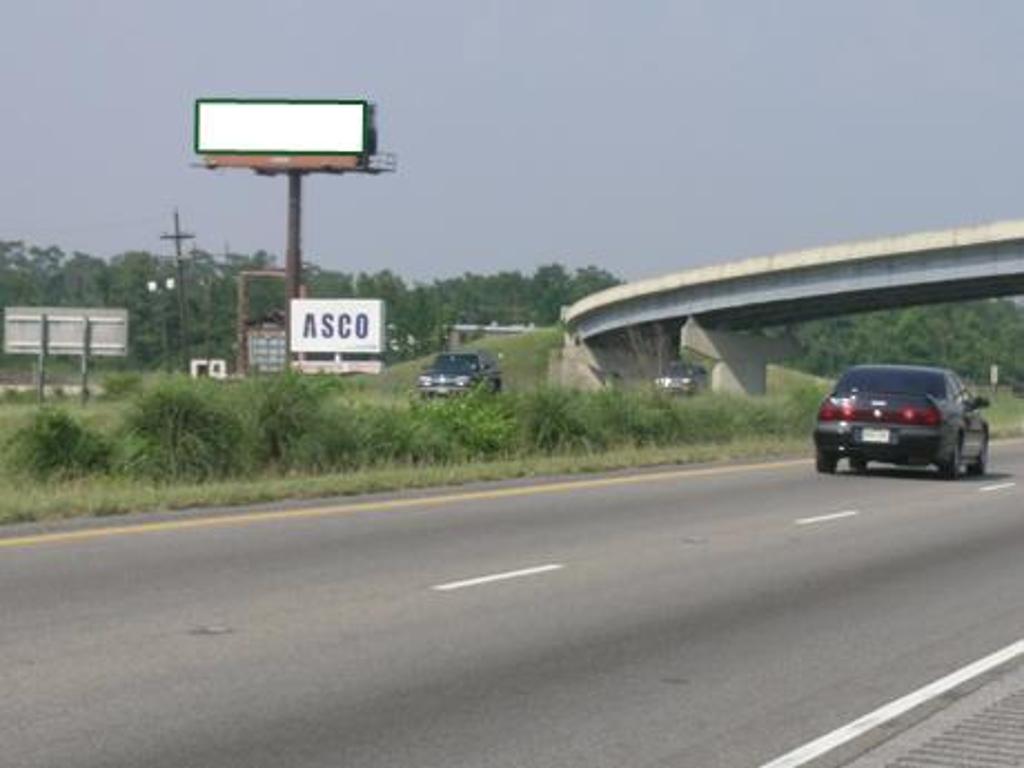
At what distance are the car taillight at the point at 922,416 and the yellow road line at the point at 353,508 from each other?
9.76 ft

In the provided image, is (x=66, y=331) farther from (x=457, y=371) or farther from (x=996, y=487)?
(x=996, y=487)

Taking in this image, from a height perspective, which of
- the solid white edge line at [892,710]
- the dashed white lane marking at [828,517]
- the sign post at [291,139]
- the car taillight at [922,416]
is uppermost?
the sign post at [291,139]

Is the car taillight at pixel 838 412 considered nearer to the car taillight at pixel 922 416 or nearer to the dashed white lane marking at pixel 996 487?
the car taillight at pixel 922 416

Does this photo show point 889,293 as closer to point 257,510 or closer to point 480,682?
point 257,510

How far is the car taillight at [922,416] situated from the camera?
26.2 meters

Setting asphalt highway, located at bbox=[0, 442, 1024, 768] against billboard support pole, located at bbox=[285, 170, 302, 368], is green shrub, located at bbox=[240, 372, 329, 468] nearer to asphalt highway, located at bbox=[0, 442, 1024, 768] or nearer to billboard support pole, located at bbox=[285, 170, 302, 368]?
asphalt highway, located at bbox=[0, 442, 1024, 768]

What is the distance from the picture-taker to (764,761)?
7.61 m

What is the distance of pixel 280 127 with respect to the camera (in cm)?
8056

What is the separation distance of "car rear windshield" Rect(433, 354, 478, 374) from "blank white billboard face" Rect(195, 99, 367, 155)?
25580 millimetres

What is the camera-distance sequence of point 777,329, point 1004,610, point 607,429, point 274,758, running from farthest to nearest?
point 777,329 → point 607,429 → point 1004,610 → point 274,758

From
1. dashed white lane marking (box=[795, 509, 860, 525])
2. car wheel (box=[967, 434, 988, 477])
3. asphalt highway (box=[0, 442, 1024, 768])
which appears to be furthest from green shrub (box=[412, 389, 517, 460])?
asphalt highway (box=[0, 442, 1024, 768])

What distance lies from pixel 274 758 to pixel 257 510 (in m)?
11.3

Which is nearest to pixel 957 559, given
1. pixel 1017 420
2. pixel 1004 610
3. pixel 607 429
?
pixel 1004 610

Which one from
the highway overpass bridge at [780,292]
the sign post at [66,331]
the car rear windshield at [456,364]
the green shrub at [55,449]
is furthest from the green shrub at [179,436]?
the highway overpass bridge at [780,292]
